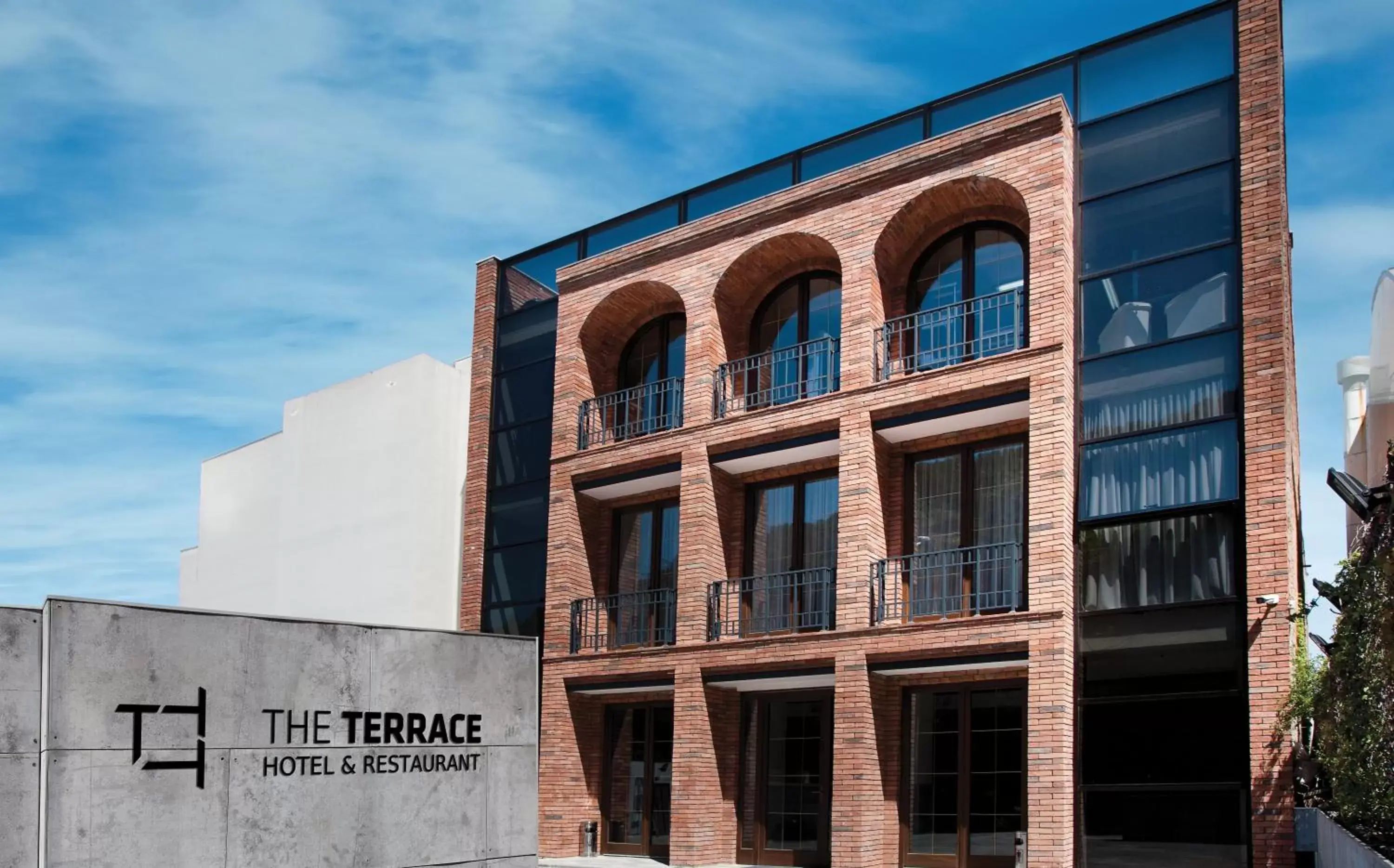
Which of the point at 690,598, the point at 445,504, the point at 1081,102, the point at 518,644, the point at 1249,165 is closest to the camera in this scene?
the point at 518,644

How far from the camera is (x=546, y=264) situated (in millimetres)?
26812

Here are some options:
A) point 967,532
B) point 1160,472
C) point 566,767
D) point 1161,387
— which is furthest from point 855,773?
point 1161,387

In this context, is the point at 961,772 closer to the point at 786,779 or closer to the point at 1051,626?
the point at 1051,626

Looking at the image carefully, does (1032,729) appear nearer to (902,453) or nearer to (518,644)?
(902,453)

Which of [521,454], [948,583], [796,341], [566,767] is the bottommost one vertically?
[566,767]

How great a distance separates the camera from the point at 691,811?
69.4 feet

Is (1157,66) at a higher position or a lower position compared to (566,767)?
higher

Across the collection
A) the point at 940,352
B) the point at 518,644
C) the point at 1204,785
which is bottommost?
the point at 1204,785

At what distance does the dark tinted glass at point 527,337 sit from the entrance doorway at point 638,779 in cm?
689

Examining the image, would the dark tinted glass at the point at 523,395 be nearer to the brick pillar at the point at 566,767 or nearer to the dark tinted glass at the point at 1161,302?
the brick pillar at the point at 566,767

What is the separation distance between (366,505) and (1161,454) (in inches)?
629

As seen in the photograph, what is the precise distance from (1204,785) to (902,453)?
6.56m

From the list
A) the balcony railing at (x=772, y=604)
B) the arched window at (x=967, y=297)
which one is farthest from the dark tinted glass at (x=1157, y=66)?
the balcony railing at (x=772, y=604)

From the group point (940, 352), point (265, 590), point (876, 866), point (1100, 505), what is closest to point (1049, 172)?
point (940, 352)
